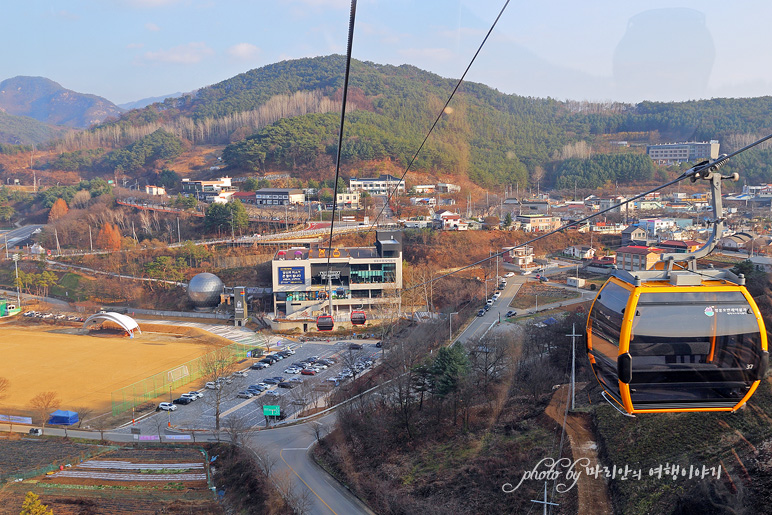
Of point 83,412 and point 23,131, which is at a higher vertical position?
point 23,131

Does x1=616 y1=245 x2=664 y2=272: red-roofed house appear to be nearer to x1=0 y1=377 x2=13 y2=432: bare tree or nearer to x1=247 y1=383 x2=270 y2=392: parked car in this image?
x1=247 y1=383 x2=270 y2=392: parked car

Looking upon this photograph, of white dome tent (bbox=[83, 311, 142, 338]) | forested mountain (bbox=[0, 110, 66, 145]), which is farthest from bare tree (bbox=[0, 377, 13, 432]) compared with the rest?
forested mountain (bbox=[0, 110, 66, 145])

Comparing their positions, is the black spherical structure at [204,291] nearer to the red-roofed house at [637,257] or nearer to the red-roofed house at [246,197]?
the red-roofed house at [246,197]

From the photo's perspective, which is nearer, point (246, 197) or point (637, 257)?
point (637, 257)

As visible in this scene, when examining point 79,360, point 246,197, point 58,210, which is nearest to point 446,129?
point 246,197

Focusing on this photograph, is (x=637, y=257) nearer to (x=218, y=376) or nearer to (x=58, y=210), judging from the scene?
(x=218, y=376)

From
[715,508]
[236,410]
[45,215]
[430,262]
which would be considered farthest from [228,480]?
[45,215]

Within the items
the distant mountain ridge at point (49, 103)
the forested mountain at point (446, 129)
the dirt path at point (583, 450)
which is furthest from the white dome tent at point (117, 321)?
the distant mountain ridge at point (49, 103)
